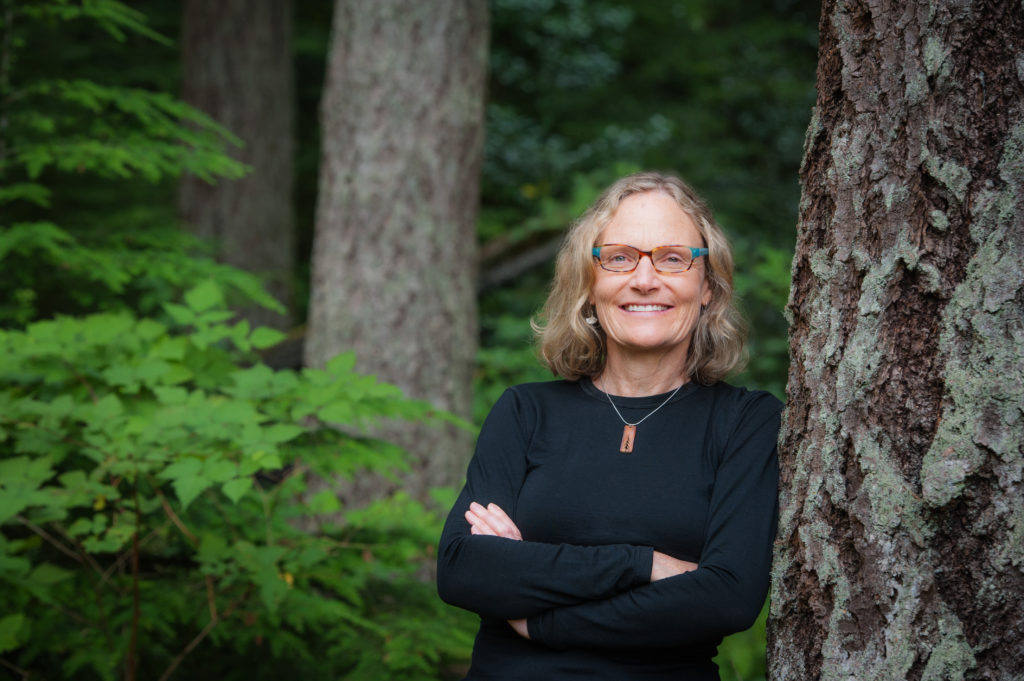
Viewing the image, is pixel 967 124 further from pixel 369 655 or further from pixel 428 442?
pixel 428 442

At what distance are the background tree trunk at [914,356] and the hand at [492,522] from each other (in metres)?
0.68

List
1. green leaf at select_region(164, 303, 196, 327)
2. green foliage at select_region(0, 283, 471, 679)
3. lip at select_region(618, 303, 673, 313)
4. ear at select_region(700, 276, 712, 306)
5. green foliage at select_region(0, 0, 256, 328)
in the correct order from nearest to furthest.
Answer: lip at select_region(618, 303, 673, 313), ear at select_region(700, 276, 712, 306), green foliage at select_region(0, 283, 471, 679), green leaf at select_region(164, 303, 196, 327), green foliage at select_region(0, 0, 256, 328)

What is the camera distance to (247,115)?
24.7 feet

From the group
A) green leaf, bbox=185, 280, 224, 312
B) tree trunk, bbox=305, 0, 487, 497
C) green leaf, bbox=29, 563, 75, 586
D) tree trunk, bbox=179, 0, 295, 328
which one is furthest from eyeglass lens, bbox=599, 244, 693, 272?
tree trunk, bbox=179, 0, 295, 328

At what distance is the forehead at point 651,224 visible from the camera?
2191mm

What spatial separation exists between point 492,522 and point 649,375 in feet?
1.96

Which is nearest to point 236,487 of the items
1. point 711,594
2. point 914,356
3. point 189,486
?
point 189,486

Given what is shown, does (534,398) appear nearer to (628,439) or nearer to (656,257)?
(628,439)

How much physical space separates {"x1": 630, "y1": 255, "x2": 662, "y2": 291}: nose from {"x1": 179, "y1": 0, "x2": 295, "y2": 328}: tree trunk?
521 centimetres

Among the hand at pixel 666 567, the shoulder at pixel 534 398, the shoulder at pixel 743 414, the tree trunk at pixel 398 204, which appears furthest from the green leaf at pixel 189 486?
the tree trunk at pixel 398 204

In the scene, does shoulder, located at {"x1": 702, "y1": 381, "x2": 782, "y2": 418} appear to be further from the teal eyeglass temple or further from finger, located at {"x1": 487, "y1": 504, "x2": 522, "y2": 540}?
finger, located at {"x1": 487, "y1": 504, "x2": 522, "y2": 540}

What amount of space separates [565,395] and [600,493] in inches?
13.8

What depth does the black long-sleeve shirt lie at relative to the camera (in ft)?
6.04

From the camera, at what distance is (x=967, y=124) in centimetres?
152
